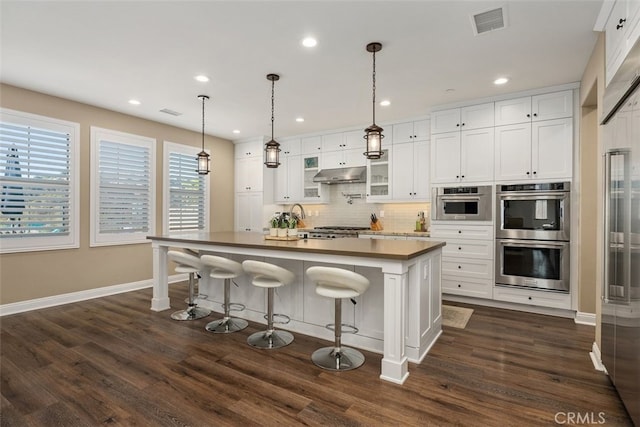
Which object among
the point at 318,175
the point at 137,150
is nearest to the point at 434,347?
the point at 318,175

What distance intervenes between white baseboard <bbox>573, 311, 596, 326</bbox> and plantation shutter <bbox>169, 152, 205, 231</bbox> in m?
5.95

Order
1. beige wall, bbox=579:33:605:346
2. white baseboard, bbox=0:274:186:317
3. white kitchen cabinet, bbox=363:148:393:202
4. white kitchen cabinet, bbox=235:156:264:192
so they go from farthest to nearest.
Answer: white kitchen cabinet, bbox=235:156:264:192
white kitchen cabinet, bbox=363:148:393:202
white baseboard, bbox=0:274:186:317
beige wall, bbox=579:33:605:346

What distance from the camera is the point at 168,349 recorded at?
119 inches

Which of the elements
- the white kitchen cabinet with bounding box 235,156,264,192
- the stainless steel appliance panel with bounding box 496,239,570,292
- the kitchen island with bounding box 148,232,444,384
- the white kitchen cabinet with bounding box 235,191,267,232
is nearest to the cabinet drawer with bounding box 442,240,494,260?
the stainless steel appliance panel with bounding box 496,239,570,292

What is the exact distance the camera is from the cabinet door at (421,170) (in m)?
5.13

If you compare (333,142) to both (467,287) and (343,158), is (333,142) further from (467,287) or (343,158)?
(467,287)

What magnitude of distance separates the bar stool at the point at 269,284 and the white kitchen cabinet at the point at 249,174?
372 cm

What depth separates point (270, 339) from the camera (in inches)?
124

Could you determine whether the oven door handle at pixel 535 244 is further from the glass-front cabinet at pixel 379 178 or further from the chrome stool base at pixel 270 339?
the chrome stool base at pixel 270 339

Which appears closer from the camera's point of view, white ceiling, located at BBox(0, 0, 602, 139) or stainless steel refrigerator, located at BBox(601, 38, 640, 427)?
stainless steel refrigerator, located at BBox(601, 38, 640, 427)

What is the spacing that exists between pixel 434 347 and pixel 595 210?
2.44 metres

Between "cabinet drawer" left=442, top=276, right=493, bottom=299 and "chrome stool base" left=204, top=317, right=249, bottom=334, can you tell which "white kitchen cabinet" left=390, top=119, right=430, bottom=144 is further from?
"chrome stool base" left=204, top=317, right=249, bottom=334

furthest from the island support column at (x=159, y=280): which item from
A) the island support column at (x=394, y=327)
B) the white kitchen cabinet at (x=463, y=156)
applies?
the white kitchen cabinet at (x=463, y=156)

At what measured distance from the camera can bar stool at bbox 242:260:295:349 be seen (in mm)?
2938
